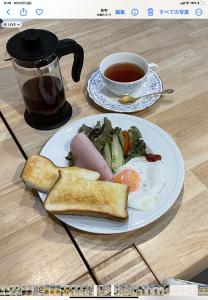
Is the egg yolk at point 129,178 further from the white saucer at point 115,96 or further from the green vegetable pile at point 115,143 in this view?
the white saucer at point 115,96

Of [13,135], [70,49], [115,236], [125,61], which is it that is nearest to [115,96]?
[125,61]

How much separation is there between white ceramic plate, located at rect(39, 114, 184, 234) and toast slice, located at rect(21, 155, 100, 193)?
0.03 meters

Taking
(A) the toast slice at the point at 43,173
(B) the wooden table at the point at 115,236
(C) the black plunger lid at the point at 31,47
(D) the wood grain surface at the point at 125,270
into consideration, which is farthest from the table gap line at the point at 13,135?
(D) the wood grain surface at the point at 125,270

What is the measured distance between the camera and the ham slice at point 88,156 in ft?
2.75

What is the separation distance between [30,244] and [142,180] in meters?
0.28

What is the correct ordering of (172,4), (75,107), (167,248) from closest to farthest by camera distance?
(167,248), (75,107), (172,4)

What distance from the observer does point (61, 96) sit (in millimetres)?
1013

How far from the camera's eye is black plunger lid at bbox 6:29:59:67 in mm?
855

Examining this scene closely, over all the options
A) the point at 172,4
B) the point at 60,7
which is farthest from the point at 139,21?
the point at 60,7

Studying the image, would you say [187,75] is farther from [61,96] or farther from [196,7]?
[61,96]

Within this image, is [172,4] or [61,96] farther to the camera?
[172,4]

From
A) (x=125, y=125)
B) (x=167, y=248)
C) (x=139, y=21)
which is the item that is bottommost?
(x=167, y=248)

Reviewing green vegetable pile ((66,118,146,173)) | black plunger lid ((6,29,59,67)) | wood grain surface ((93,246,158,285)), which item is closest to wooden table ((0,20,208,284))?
wood grain surface ((93,246,158,285))

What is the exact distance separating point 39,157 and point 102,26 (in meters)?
0.70
